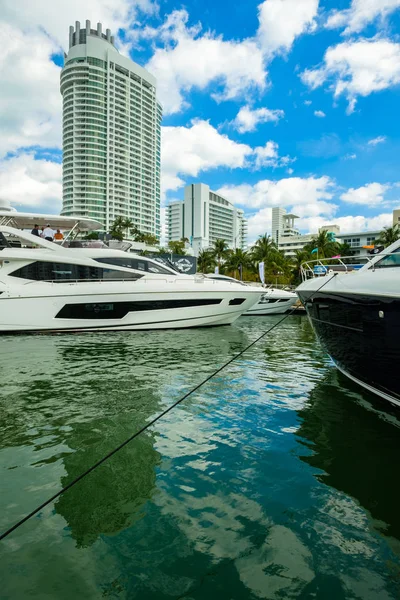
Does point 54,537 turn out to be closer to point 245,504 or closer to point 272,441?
point 245,504

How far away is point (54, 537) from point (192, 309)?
12.3 m

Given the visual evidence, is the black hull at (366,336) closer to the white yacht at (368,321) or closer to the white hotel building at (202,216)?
the white yacht at (368,321)

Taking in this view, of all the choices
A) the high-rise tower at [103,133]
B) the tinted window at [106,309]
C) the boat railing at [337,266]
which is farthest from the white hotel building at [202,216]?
the boat railing at [337,266]

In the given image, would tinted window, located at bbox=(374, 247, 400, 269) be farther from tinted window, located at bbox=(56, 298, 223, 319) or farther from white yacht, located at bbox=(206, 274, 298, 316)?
white yacht, located at bbox=(206, 274, 298, 316)

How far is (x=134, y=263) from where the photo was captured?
15.1 m

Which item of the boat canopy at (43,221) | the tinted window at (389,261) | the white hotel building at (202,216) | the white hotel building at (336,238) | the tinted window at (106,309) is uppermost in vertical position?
the white hotel building at (202,216)

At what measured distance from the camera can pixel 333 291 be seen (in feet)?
18.3

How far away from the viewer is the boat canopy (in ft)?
54.2

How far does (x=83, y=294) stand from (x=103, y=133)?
441ft

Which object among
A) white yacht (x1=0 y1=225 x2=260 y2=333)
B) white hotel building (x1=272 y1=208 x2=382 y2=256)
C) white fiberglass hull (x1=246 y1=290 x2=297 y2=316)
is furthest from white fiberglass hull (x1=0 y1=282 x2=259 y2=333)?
white hotel building (x1=272 y1=208 x2=382 y2=256)

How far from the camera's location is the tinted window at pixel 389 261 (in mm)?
5230

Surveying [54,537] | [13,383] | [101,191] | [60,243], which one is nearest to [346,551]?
[54,537]

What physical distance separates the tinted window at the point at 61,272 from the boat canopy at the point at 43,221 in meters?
3.23

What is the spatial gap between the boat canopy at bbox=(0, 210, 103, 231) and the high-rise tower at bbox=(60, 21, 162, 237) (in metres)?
111
